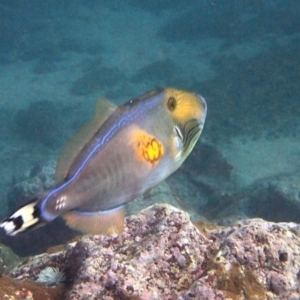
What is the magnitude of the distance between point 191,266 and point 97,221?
1.40 m

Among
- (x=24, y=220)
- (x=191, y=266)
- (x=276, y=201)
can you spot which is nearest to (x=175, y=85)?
(x=276, y=201)

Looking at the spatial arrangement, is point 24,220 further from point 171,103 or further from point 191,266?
point 191,266

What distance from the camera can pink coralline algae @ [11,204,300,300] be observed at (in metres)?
2.37

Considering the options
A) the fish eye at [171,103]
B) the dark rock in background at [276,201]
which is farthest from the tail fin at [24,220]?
the dark rock in background at [276,201]

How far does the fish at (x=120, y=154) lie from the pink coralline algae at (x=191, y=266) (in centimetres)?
117

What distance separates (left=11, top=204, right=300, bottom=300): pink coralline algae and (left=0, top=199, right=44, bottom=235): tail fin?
4.51 ft

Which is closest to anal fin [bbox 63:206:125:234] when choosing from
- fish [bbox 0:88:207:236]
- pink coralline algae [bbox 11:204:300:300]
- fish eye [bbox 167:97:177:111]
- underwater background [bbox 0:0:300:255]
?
fish [bbox 0:88:207:236]

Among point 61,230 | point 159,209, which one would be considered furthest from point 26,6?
point 159,209

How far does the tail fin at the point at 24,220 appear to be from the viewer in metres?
1.19

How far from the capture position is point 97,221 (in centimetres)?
141

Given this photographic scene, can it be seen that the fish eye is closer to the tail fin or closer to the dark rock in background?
the tail fin

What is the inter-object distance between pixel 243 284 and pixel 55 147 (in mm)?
14130

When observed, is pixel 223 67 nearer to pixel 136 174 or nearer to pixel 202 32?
pixel 202 32

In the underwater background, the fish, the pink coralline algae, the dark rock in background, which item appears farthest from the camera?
the underwater background
